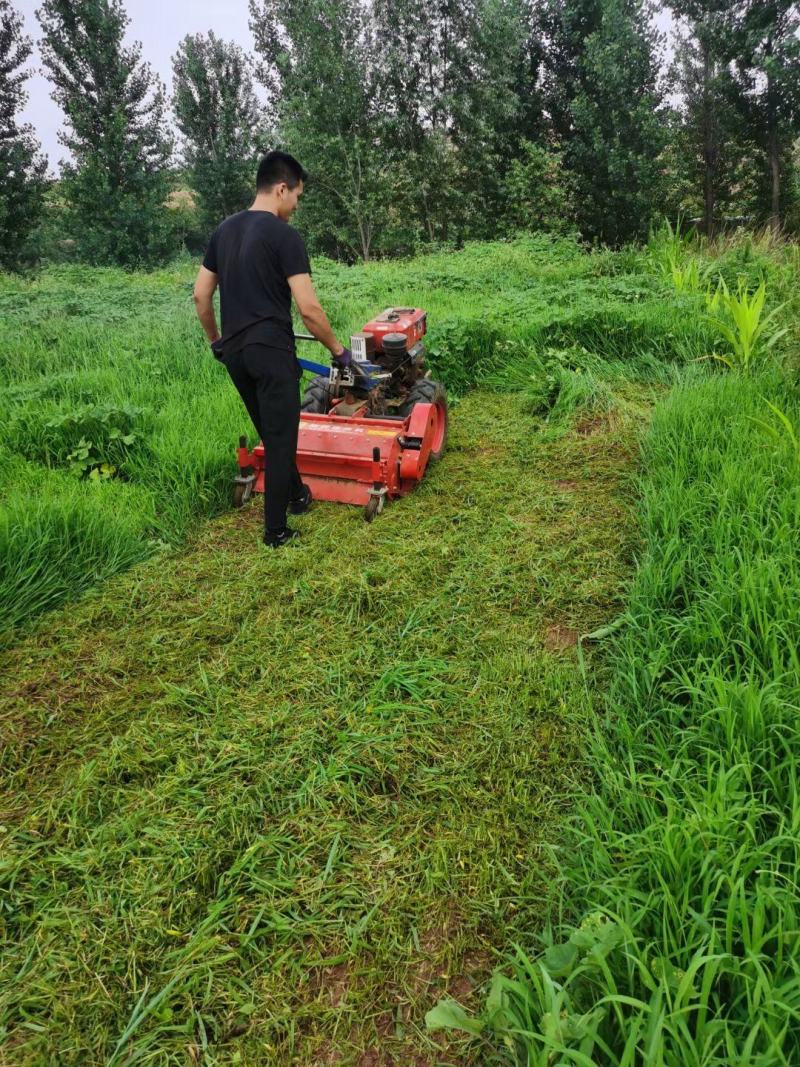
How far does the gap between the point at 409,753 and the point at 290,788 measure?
1.34 ft

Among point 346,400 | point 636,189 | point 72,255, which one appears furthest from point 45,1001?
point 72,255

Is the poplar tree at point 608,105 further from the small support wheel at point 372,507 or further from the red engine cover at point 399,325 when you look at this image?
the small support wheel at point 372,507

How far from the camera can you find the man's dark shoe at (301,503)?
392 centimetres

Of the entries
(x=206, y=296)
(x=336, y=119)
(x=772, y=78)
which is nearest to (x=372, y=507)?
(x=206, y=296)

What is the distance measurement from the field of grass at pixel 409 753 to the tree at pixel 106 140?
24365 millimetres

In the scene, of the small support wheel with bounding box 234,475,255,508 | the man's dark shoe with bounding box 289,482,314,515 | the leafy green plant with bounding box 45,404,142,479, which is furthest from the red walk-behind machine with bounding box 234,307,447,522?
the leafy green plant with bounding box 45,404,142,479

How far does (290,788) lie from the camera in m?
2.11

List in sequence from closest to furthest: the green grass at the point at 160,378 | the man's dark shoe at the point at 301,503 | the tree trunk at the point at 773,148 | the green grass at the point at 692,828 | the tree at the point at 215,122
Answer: the green grass at the point at 692,828 < the green grass at the point at 160,378 < the man's dark shoe at the point at 301,503 < the tree trunk at the point at 773,148 < the tree at the point at 215,122

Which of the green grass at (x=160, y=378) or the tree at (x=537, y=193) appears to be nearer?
the green grass at (x=160, y=378)

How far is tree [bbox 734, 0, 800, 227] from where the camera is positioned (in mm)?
19125

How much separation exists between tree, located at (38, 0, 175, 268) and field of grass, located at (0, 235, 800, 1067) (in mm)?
24365

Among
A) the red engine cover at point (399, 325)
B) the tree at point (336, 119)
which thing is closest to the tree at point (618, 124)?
the tree at point (336, 119)

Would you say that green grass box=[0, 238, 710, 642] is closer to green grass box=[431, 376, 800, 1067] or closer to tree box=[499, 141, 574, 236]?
green grass box=[431, 376, 800, 1067]

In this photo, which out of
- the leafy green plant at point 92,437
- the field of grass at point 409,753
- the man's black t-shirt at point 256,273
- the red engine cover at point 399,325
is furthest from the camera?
the red engine cover at point 399,325
